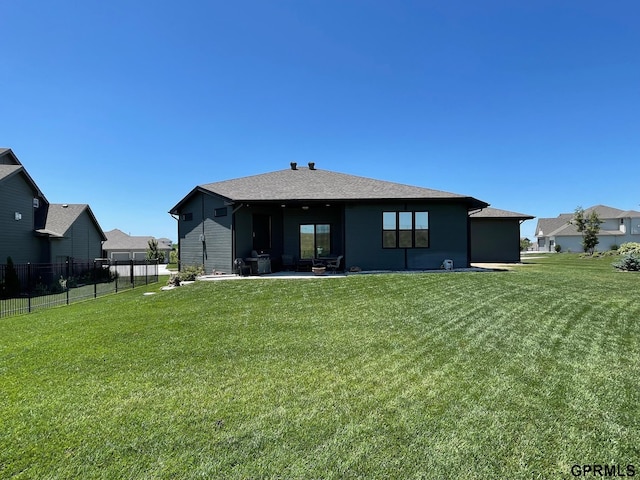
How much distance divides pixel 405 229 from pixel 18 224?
64.7 feet

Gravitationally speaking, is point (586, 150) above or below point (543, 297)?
above

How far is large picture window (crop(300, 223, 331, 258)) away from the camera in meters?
14.3

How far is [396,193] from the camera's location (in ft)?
44.0

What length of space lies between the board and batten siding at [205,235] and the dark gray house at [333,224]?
1.7 inches

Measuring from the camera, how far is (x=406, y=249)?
521 inches

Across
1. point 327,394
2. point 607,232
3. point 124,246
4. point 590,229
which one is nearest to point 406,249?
point 327,394

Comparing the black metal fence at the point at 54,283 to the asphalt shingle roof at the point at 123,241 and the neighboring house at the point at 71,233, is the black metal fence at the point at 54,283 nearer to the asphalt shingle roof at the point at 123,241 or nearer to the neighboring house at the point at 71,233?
the neighboring house at the point at 71,233

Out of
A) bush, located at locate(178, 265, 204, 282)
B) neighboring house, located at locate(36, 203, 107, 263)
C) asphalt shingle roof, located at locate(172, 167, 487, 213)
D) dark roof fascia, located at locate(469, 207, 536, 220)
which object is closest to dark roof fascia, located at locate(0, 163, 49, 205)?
neighboring house, located at locate(36, 203, 107, 263)

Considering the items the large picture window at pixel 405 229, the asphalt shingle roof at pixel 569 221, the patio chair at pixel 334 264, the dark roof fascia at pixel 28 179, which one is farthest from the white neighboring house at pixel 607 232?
the dark roof fascia at pixel 28 179

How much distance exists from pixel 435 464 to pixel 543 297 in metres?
7.28

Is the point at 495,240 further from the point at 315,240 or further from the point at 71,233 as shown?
the point at 71,233

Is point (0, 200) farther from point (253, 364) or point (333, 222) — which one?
point (253, 364)

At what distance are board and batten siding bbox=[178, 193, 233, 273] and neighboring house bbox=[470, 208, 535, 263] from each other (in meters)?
15.4

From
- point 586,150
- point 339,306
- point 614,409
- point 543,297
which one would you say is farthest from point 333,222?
point 586,150
